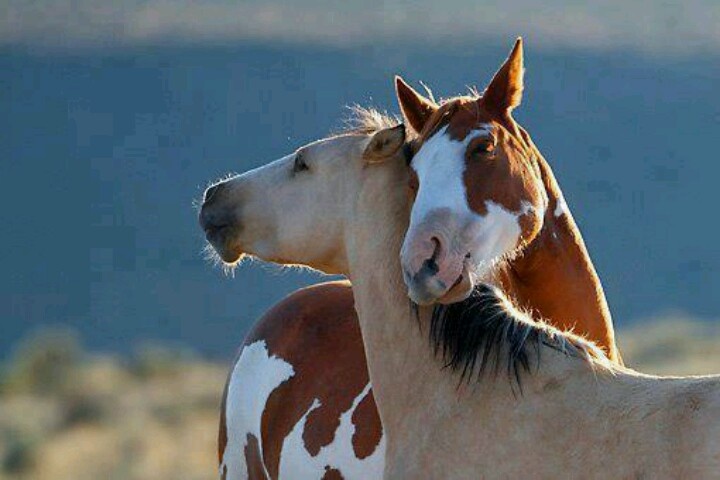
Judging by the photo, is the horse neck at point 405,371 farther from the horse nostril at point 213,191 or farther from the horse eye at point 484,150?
the horse nostril at point 213,191

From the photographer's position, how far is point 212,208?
20.6ft

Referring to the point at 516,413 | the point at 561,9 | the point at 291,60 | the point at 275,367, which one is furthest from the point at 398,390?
the point at 561,9

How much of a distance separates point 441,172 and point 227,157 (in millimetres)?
37766

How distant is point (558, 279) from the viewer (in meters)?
6.02

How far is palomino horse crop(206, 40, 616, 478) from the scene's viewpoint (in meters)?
6.06

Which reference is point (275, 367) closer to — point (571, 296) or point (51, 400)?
point (571, 296)

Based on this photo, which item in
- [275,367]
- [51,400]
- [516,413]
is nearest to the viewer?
[516,413]

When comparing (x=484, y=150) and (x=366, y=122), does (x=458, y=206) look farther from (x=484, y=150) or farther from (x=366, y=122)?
(x=366, y=122)

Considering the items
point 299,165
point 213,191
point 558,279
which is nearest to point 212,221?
point 213,191

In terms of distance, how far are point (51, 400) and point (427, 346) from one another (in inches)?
718

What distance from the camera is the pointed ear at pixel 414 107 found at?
600 cm

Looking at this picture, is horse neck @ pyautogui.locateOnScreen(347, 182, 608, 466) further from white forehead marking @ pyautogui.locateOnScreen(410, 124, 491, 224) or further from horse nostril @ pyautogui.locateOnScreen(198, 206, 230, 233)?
horse nostril @ pyautogui.locateOnScreen(198, 206, 230, 233)

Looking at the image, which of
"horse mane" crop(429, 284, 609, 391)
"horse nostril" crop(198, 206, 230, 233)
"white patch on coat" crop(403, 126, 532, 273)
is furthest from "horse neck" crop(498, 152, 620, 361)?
"horse nostril" crop(198, 206, 230, 233)

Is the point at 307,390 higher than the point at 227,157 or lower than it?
lower
